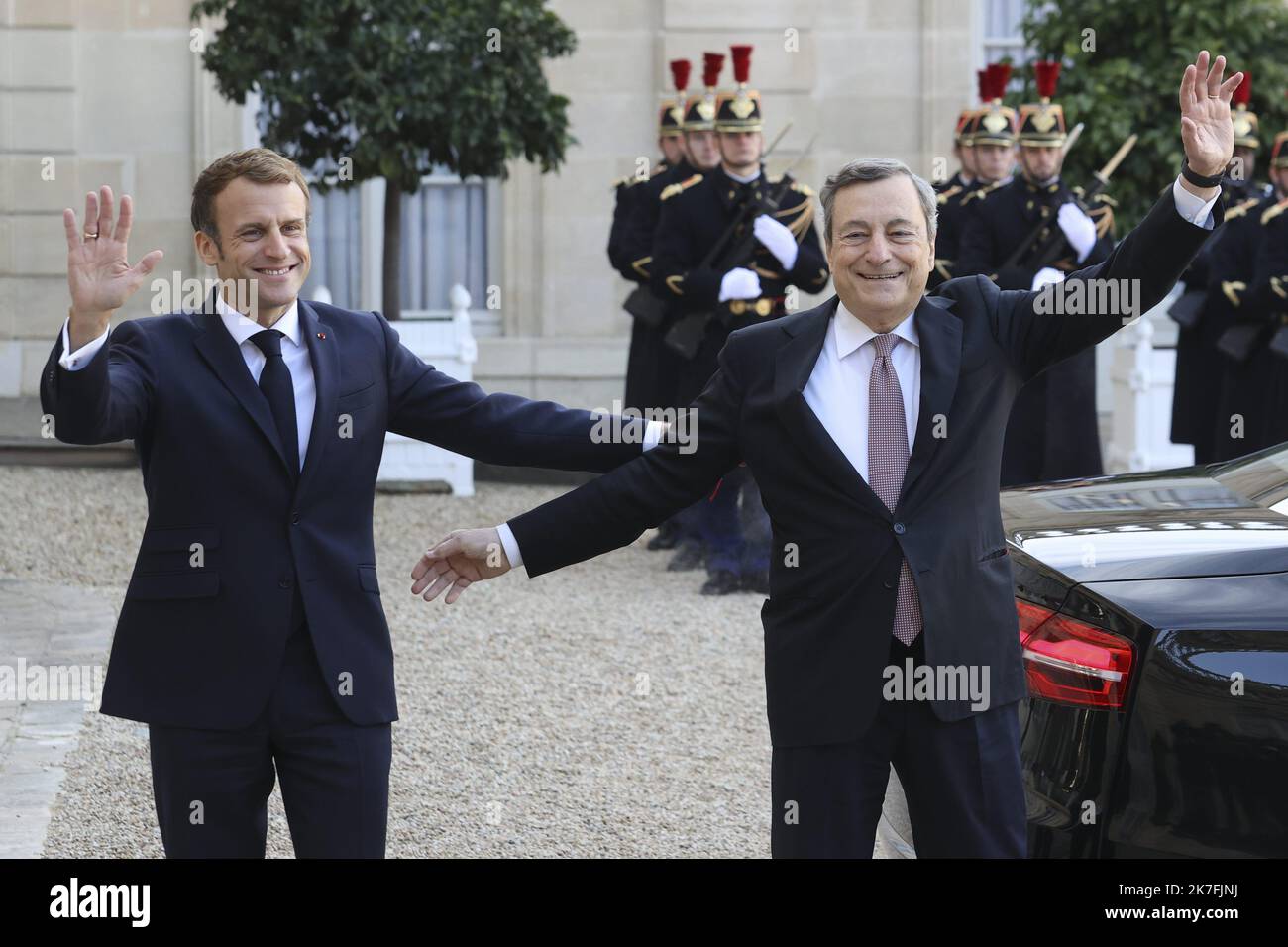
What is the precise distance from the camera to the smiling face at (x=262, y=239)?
3.29 m

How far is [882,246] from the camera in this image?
10.9 feet

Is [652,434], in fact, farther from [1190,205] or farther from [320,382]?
[1190,205]

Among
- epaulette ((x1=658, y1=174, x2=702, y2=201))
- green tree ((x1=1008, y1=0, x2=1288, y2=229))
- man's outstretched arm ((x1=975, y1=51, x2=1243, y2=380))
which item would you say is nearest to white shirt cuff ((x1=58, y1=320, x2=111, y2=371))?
man's outstretched arm ((x1=975, y1=51, x2=1243, y2=380))

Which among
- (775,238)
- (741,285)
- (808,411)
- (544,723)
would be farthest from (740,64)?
(808,411)

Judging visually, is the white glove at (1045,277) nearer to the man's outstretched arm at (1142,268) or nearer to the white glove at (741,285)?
the white glove at (741,285)

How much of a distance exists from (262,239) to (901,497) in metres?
1.16

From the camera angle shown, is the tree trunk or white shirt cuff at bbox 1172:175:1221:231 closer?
white shirt cuff at bbox 1172:175:1221:231

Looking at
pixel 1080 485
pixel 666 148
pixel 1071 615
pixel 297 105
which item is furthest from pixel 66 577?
pixel 1071 615

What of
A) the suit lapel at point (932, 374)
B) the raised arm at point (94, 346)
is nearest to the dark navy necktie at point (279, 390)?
the raised arm at point (94, 346)

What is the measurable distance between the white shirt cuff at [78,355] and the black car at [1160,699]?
1794mm

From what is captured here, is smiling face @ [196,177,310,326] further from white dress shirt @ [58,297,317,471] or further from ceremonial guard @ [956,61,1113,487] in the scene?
ceremonial guard @ [956,61,1113,487]

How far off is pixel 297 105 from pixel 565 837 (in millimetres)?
7026

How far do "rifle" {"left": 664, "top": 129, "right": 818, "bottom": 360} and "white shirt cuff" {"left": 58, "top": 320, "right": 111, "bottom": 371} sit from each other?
640 cm

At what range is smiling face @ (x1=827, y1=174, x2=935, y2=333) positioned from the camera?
3.33 meters
